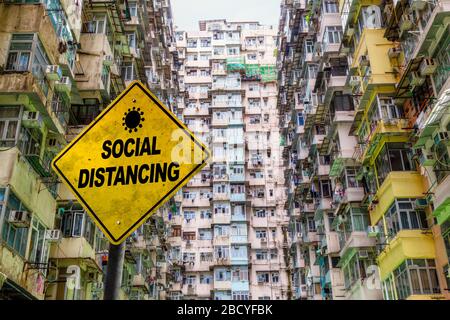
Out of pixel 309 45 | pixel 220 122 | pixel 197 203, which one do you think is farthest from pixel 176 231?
pixel 309 45

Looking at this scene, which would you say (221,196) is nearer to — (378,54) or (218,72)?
(218,72)

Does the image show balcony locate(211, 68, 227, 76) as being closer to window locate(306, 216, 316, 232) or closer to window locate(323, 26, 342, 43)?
window locate(306, 216, 316, 232)

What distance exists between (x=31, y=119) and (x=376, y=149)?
50.7ft

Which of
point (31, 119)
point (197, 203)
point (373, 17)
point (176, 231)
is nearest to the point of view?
point (31, 119)

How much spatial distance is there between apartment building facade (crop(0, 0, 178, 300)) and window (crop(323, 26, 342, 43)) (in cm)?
1256

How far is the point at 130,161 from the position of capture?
11.6ft

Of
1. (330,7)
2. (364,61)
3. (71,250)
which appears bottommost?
(71,250)

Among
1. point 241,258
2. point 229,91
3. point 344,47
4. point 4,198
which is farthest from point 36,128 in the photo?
point 229,91

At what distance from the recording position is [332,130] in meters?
31.0

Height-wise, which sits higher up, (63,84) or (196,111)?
(196,111)

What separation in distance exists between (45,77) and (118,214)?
56.2 feet

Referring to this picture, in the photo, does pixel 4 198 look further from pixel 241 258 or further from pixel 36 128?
pixel 241 258

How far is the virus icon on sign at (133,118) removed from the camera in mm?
3635

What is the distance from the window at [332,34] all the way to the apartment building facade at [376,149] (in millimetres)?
65
